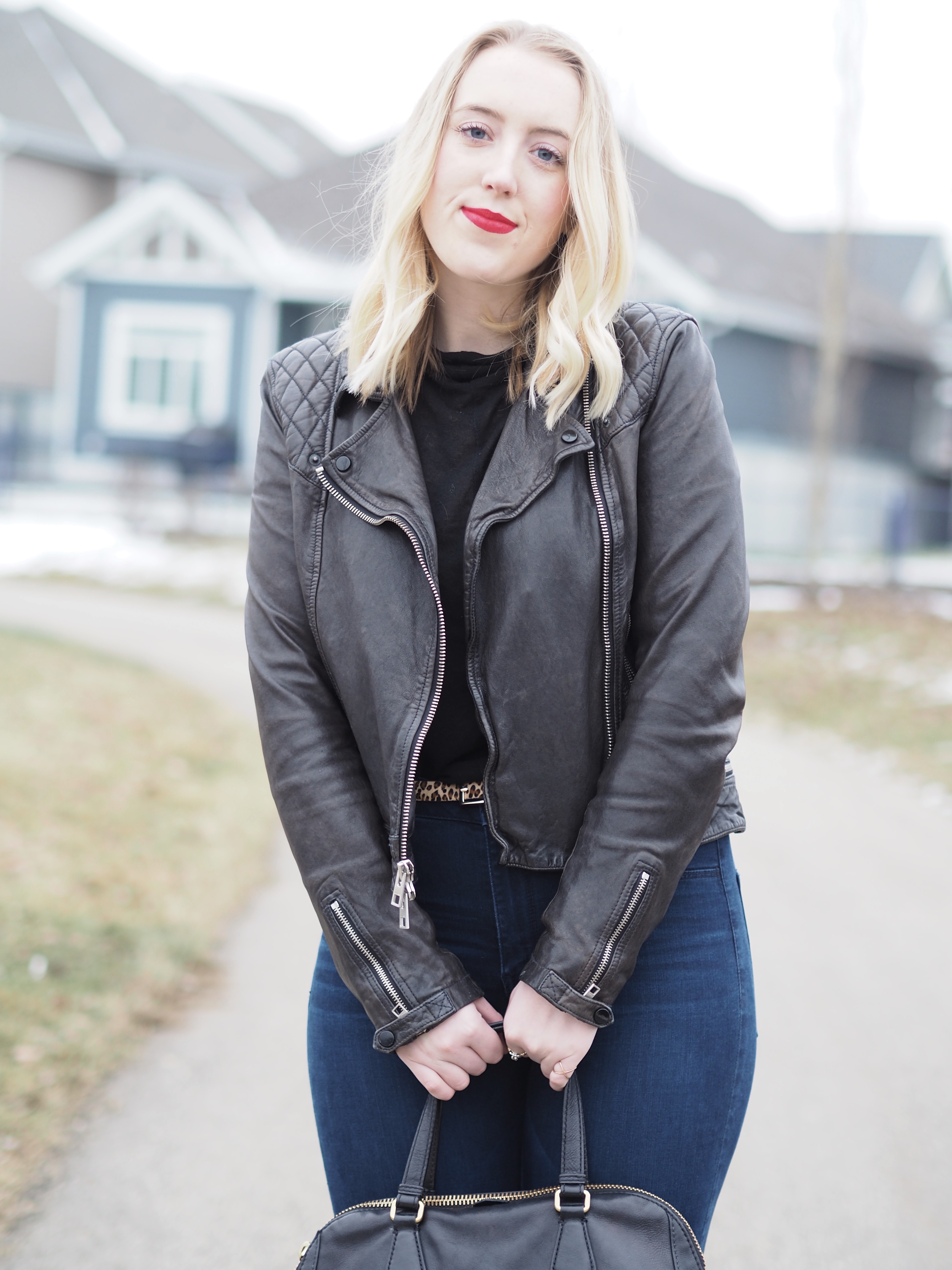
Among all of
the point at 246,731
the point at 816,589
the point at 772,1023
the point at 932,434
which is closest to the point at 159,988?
the point at 772,1023

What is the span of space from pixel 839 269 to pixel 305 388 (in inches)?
614

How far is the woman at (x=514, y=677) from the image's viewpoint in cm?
185

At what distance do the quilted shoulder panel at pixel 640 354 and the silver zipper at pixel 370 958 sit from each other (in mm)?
838

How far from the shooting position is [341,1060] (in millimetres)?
1960

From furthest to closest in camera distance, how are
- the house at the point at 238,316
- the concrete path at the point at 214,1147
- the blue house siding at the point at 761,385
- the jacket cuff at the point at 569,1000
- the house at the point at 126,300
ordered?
the house at the point at 126,300 → the house at the point at 238,316 → the blue house siding at the point at 761,385 → the concrete path at the point at 214,1147 → the jacket cuff at the point at 569,1000

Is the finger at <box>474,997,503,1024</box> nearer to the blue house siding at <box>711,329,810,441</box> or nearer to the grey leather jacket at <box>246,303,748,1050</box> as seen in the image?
the grey leather jacket at <box>246,303,748,1050</box>

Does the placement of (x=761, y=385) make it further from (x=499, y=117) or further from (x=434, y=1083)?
(x=434, y=1083)

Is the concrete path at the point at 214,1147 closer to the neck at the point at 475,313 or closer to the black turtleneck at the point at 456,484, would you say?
the black turtleneck at the point at 456,484

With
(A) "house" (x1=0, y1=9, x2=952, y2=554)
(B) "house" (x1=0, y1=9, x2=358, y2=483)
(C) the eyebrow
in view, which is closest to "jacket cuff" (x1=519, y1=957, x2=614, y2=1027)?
(C) the eyebrow

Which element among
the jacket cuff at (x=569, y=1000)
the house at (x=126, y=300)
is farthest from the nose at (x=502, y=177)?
the house at (x=126, y=300)

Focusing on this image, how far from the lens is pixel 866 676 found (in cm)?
1155

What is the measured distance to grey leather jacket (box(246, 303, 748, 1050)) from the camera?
72.3 inches

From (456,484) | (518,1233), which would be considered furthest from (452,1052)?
(456,484)

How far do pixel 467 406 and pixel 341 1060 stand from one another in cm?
106
